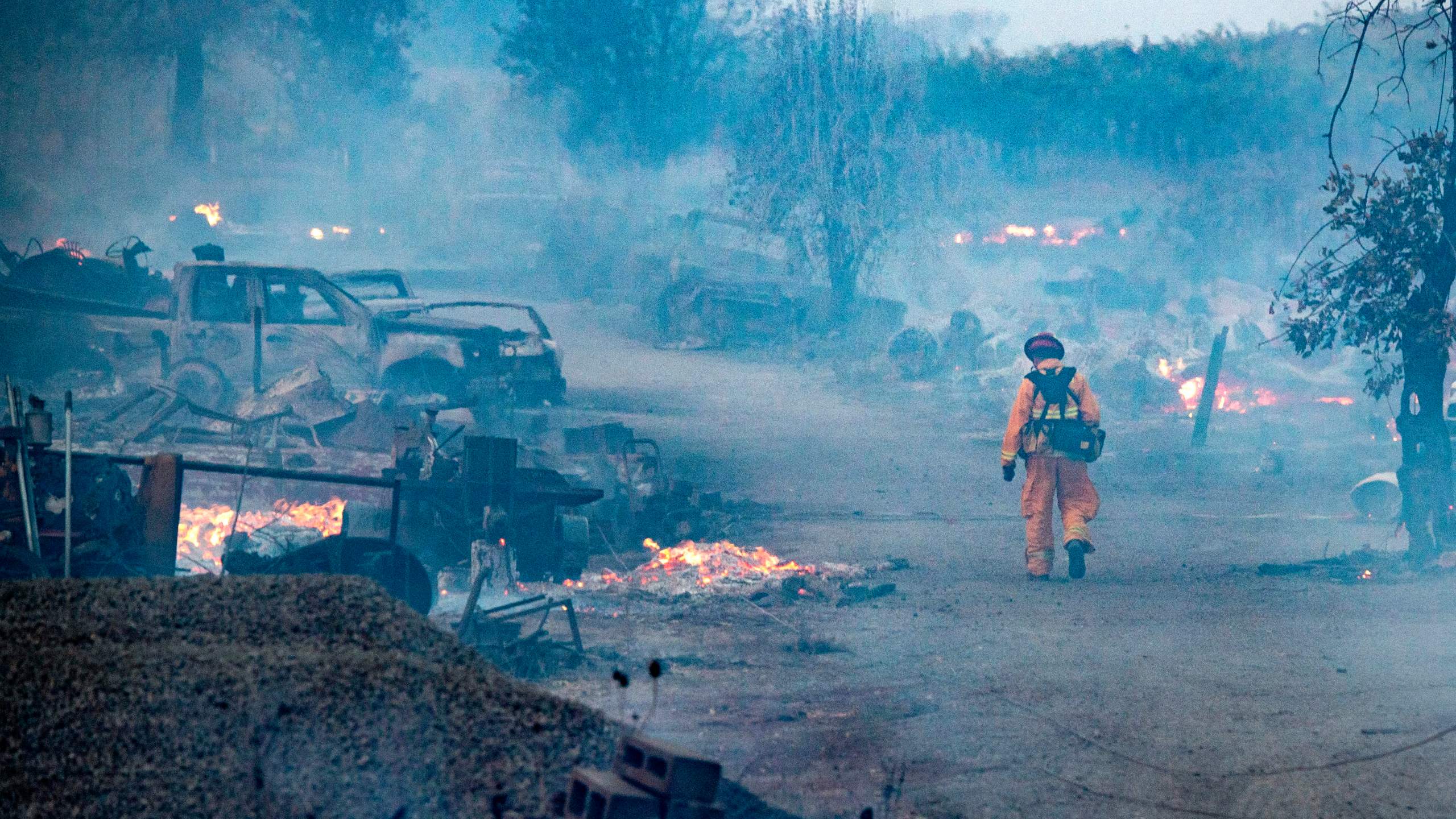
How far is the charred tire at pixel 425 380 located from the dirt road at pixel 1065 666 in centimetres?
281

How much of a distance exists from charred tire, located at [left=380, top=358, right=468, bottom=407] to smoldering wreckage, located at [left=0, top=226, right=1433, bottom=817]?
0.08ft

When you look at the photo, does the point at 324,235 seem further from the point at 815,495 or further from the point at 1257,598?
the point at 1257,598

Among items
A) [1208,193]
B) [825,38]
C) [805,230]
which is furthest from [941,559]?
[1208,193]

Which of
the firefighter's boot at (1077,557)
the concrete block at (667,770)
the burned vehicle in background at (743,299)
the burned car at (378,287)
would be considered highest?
the burned vehicle in background at (743,299)

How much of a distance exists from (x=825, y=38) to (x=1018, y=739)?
781 inches

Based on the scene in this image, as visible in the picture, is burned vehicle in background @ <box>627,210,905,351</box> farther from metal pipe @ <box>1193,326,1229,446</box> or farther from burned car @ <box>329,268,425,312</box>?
burned car @ <box>329,268,425,312</box>

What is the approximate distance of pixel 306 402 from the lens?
407 inches

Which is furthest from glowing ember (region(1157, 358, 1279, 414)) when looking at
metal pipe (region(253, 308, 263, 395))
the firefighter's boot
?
metal pipe (region(253, 308, 263, 395))

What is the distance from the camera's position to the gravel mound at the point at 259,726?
9.05ft

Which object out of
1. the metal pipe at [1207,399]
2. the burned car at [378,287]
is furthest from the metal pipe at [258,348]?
the metal pipe at [1207,399]

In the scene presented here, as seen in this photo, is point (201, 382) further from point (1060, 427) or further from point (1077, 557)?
point (1077, 557)

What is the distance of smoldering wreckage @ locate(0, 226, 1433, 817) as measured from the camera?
3.67 metres

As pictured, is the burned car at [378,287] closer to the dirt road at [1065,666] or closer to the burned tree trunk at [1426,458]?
the dirt road at [1065,666]

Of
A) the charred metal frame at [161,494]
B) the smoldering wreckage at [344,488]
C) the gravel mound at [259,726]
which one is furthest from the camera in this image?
the charred metal frame at [161,494]
